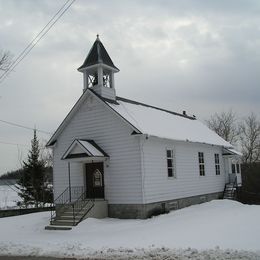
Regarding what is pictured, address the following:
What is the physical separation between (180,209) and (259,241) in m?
10.8

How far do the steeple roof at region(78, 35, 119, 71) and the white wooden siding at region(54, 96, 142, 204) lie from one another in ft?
6.55

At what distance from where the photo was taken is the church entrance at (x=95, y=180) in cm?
2167

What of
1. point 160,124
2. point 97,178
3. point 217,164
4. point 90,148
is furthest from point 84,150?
point 217,164

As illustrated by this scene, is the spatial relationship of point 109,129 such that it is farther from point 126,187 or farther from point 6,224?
point 6,224

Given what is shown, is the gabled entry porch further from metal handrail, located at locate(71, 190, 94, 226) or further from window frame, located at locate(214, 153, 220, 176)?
window frame, located at locate(214, 153, 220, 176)

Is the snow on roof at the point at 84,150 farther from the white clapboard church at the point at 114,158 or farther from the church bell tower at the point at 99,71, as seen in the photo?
the church bell tower at the point at 99,71

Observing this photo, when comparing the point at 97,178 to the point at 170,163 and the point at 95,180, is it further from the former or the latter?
the point at 170,163

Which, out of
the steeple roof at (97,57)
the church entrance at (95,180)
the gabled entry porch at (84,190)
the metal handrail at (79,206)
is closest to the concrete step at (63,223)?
the gabled entry porch at (84,190)

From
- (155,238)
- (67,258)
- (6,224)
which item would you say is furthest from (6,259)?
(6,224)

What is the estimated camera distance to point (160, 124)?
2380 cm

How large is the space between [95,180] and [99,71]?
5.79 m

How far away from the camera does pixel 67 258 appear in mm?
11992

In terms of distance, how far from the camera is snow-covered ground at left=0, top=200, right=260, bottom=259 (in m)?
11.6

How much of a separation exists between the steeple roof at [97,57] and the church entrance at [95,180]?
17.8ft
